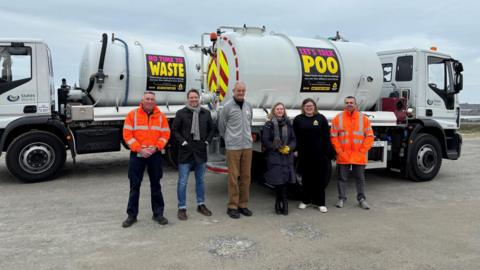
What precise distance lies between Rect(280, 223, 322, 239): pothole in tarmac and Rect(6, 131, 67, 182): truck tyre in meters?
4.81

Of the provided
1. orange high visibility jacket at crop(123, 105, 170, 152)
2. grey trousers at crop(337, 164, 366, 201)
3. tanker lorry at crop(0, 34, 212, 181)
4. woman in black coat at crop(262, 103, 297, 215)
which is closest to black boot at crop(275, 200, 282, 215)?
woman in black coat at crop(262, 103, 297, 215)

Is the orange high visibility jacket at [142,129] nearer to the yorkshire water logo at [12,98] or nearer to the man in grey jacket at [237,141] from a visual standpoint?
the man in grey jacket at [237,141]

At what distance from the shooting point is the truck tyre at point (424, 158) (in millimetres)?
7613

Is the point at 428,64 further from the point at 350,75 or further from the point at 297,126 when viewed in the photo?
the point at 297,126

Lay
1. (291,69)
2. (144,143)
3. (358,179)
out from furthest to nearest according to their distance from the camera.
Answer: (291,69) → (358,179) → (144,143)

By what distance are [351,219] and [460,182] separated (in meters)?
3.80

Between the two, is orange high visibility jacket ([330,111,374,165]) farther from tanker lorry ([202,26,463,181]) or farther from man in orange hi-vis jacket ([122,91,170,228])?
man in orange hi-vis jacket ([122,91,170,228])

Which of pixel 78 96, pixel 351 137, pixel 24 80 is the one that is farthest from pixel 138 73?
pixel 351 137

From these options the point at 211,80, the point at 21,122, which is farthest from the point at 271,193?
the point at 21,122

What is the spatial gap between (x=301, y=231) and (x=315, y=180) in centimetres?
117

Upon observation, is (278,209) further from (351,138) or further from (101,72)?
(101,72)

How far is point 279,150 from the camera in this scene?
5.39m

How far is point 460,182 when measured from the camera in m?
7.80

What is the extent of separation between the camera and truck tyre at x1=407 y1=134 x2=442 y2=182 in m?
7.61
